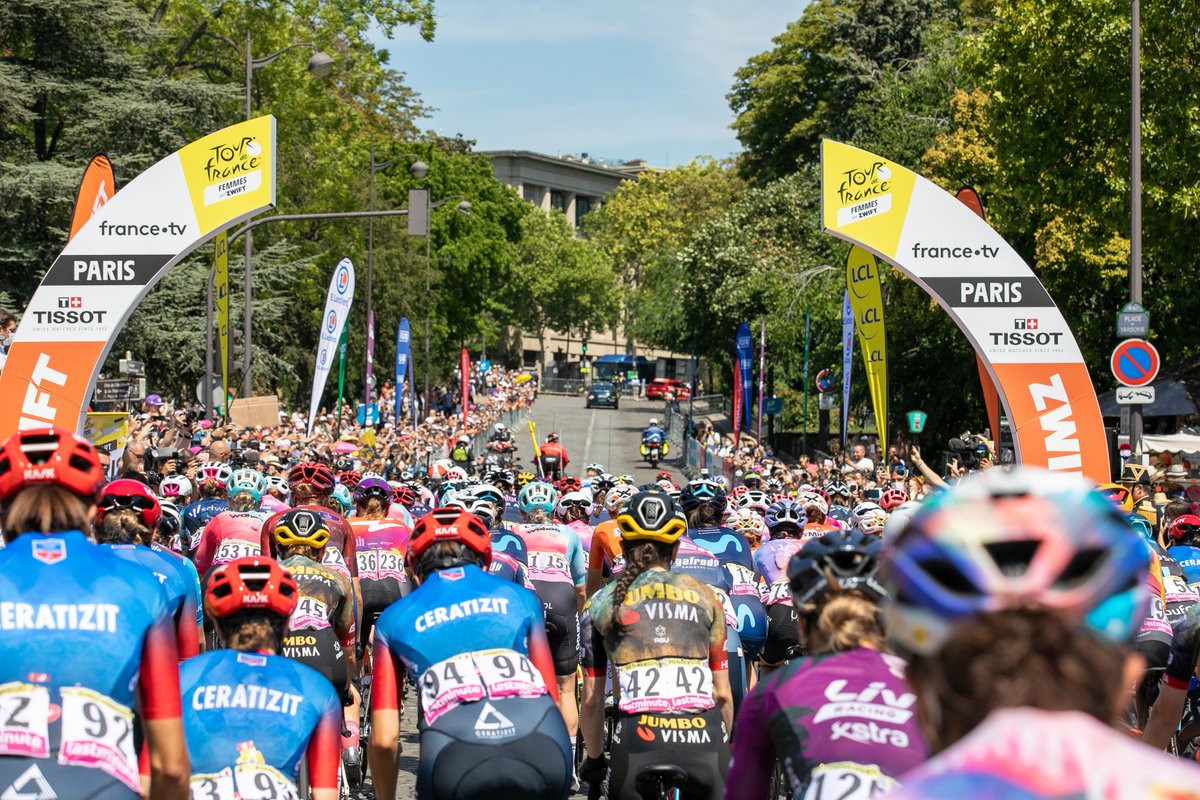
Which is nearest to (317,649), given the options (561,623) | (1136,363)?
(561,623)

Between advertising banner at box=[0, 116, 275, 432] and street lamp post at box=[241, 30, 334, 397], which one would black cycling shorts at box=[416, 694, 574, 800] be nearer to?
advertising banner at box=[0, 116, 275, 432]

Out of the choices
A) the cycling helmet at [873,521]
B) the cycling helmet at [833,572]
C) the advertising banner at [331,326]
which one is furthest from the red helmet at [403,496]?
the advertising banner at [331,326]

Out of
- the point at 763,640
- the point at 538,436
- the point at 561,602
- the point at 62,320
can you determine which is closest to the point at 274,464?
the point at 62,320

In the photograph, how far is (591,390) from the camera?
9038 centimetres

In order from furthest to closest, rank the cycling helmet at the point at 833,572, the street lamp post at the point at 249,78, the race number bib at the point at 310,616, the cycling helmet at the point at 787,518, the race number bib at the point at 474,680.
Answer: the street lamp post at the point at 249,78, the cycling helmet at the point at 787,518, the race number bib at the point at 310,616, the race number bib at the point at 474,680, the cycling helmet at the point at 833,572

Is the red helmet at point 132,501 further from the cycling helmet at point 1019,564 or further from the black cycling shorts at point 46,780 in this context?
the cycling helmet at point 1019,564

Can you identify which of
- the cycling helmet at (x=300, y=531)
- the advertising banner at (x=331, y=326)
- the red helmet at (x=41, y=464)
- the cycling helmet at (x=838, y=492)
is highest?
the advertising banner at (x=331, y=326)

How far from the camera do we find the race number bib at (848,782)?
371 cm

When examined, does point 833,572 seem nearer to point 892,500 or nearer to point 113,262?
point 113,262

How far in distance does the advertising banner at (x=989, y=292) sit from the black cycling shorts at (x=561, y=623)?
3.67 metres

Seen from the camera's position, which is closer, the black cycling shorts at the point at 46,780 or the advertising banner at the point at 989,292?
the black cycling shorts at the point at 46,780

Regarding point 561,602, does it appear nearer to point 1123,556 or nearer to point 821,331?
point 1123,556

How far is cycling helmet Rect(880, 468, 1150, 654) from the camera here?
6.35 ft

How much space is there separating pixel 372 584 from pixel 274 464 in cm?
789
